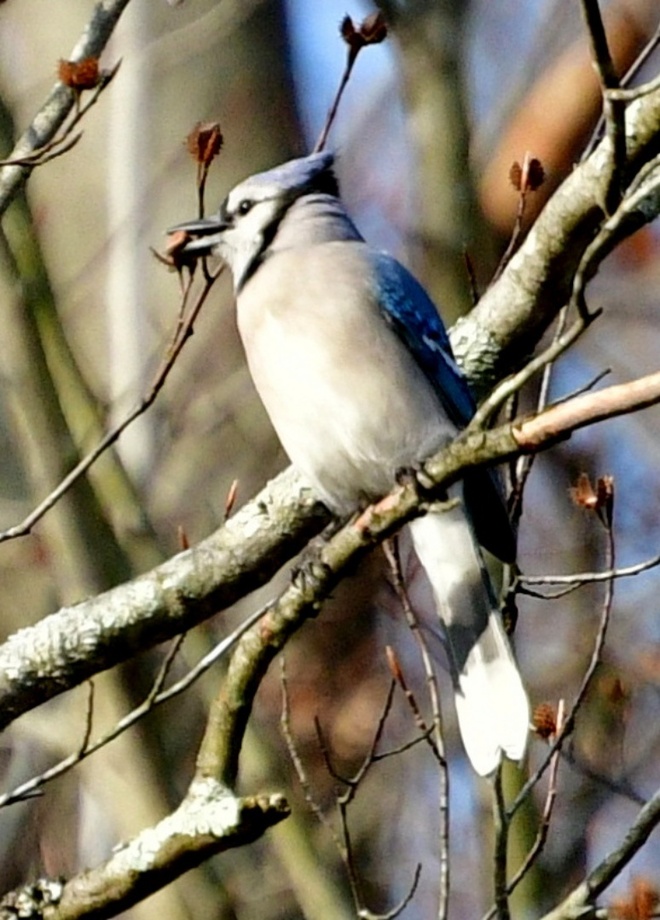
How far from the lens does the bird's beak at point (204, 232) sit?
3213mm

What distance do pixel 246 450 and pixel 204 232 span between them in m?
1.00

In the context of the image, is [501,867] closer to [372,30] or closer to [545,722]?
[545,722]

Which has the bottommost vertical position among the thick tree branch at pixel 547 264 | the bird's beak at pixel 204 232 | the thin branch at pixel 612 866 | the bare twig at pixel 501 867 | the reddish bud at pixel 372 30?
the thin branch at pixel 612 866

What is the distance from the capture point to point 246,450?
13.9 ft

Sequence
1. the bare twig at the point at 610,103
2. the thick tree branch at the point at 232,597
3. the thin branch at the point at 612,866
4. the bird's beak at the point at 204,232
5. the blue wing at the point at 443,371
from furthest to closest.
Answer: the bird's beak at the point at 204,232
the blue wing at the point at 443,371
the thin branch at the point at 612,866
the thick tree branch at the point at 232,597
the bare twig at the point at 610,103

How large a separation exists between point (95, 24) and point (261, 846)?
2.07 m

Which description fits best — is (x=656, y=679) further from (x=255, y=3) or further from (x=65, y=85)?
(x=65, y=85)

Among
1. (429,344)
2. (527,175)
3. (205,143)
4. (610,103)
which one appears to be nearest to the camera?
(610,103)

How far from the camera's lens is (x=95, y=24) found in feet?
8.47

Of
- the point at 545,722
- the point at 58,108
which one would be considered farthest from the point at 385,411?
the point at 58,108

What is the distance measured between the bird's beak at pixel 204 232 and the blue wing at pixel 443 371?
0.34 m

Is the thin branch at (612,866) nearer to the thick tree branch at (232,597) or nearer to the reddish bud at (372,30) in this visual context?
the thick tree branch at (232,597)

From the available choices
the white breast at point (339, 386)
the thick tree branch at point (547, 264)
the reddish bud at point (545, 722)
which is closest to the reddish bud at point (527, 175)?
the thick tree branch at point (547, 264)

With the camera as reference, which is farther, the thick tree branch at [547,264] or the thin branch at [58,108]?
the thin branch at [58,108]
